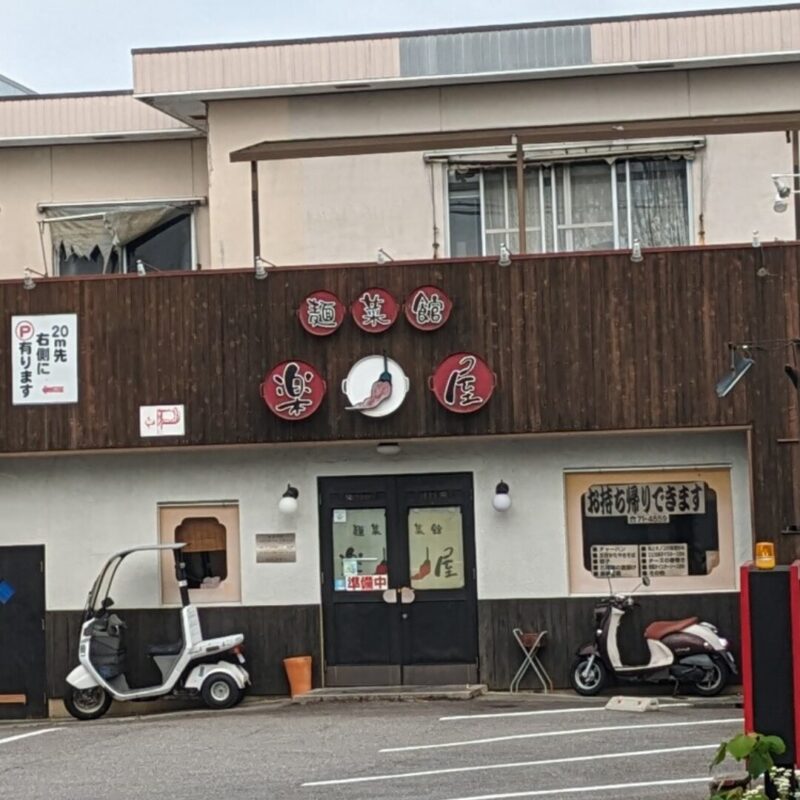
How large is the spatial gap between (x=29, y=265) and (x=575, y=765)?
13.4 metres

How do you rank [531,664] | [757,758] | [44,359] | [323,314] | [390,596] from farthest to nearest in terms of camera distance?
[44,359], [390,596], [531,664], [323,314], [757,758]

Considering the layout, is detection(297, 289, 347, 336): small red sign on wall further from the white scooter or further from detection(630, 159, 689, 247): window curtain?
detection(630, 159, 689, 247): window curtain

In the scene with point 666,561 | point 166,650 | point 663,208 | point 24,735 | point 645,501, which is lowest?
point 24,735

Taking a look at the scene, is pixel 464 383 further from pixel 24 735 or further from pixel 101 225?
pixel 101 225

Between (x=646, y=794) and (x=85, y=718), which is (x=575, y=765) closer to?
(x=646, y=794)

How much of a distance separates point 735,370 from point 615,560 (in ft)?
9.46

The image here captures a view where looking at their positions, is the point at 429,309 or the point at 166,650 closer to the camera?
the point at 429,309

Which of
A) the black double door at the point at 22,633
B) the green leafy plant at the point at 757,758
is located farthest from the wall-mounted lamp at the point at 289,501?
the green leafy plant at the point at 757,758

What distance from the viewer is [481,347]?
1903cm

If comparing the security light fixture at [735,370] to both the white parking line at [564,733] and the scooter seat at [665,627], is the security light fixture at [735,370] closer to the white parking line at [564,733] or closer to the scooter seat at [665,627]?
the scooter seat at [665,627]

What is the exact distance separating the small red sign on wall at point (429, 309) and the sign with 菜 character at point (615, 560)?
10.9 feet

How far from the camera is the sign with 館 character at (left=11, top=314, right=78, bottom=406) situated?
65.0 ft

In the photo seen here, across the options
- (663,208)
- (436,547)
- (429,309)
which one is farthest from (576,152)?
(436,547)

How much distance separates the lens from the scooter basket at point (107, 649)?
63.3ft
